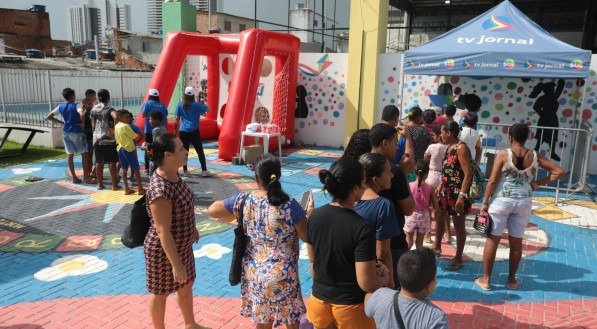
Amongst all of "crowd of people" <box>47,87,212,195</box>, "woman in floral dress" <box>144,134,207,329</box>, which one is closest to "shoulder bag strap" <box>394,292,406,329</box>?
"woman in floral dress" <box>144,134,207,329</box>

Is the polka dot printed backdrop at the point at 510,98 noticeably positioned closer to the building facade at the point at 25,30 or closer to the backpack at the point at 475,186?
the backpack at the point at 475,186

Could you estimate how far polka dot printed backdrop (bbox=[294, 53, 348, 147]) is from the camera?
39.6ft

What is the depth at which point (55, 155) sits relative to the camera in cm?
1097

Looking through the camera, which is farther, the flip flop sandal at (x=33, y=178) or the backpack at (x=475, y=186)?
the flip flop sandal at (x=33, y=178)

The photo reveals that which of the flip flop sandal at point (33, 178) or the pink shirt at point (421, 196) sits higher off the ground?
the pink shirt at point (421, 196)

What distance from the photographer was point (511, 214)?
4332 millimetres

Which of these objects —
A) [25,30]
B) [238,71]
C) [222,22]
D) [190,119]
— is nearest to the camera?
[190,119]

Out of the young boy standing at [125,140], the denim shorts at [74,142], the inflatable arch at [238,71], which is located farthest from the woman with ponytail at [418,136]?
the denim shorts at [74,142]

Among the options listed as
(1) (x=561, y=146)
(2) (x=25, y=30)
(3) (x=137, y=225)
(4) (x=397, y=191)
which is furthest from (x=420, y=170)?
(2) (x=25, y=30)

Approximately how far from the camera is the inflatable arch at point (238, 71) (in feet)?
33.0

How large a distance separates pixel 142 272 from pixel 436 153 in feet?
11.7

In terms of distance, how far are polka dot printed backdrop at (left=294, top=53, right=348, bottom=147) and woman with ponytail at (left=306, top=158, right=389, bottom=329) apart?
9775 millimetres

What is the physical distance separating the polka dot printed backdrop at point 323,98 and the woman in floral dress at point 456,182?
7.38 m

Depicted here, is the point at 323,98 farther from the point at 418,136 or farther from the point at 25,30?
the point at 25,30
